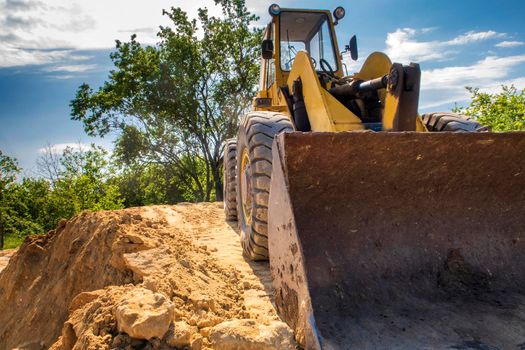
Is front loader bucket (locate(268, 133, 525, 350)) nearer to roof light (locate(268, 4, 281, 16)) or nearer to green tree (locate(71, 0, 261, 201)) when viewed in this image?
roof light (locate(268, 4, 281, 16))

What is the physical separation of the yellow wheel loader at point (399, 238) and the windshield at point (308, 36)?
3.38m

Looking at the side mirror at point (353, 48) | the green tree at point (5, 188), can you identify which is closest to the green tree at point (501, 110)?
the side mirror at point (353, 48)

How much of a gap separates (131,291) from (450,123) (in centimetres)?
366

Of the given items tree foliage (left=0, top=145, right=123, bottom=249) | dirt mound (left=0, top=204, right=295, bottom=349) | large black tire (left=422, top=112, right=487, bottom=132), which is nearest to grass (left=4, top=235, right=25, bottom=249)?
tree foliage (left=0, top=145, right=123, bottom=249)

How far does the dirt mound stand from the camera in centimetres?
217

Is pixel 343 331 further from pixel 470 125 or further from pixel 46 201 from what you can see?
pixel 46 201

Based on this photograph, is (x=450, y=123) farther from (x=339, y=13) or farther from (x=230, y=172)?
(x=230, y=172)

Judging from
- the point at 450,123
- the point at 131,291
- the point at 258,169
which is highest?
the point at 450,123

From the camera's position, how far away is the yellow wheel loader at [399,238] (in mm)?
2203

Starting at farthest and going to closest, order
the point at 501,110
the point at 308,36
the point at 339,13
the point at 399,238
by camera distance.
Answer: the point at 501,110, the point at 308,36, the point at 339,13, the point at 399,238

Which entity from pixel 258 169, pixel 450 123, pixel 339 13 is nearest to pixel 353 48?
pixel 339 13

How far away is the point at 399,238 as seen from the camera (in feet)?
8.72

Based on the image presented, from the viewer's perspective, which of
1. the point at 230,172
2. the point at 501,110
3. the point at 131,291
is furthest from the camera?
the point at 501,110

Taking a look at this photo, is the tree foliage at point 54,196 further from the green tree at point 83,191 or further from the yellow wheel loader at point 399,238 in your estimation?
the yellow wheel loader at point 399,238
